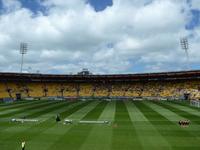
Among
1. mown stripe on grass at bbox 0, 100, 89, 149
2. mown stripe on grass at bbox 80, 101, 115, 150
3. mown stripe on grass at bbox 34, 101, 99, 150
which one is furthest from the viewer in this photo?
mown stripe on grass at bbox 0, 100, 89, 149

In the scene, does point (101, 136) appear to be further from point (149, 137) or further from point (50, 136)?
point (50, 136)

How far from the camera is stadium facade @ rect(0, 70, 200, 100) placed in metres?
95.4

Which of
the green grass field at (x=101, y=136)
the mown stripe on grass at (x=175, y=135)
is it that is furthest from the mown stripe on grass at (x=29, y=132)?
the mown stripe on grass at (x=175, y=135)

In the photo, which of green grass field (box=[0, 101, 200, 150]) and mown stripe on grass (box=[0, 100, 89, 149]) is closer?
green grass field (box=[0, 101, 200, 150])

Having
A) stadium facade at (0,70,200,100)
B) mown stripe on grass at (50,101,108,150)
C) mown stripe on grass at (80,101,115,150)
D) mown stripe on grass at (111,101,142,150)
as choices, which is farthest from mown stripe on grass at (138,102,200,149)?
stadium facade at (0,70,200,100)

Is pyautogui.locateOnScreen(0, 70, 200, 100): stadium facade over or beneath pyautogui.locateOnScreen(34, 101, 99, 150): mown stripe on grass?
over

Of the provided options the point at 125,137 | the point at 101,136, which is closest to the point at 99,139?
the point at 101,136

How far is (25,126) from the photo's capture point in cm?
3400

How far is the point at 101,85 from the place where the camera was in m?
108

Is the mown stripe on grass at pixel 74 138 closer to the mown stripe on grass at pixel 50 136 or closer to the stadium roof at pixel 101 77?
the mown stripe on grass at pixel 50 136

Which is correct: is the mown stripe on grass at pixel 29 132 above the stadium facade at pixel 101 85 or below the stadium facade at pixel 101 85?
below

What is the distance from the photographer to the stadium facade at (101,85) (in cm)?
9544

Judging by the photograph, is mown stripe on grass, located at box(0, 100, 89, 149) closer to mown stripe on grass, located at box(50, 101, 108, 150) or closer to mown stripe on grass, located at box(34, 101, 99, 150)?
mown stripe on grass, located at box(34, 101, 99, 150)

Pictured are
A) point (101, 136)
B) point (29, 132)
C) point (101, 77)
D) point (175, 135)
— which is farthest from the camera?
point (101, 77)
